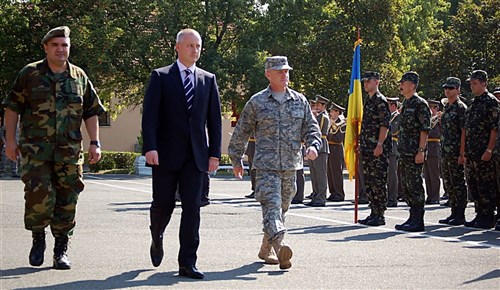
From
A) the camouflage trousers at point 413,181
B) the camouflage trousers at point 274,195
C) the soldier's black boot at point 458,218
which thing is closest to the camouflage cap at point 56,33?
the camouflage trousers at point 274,195

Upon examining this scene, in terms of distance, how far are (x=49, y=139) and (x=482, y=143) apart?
716 centimetres

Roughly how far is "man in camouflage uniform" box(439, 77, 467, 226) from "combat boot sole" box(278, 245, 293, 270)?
19.0ft

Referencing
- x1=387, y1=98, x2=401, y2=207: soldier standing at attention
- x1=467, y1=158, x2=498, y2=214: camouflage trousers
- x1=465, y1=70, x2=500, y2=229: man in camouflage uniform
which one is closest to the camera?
x1=465, y1=70, x2=500, y2=229: man in camouflage uniform

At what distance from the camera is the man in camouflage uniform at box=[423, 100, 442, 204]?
19.8m

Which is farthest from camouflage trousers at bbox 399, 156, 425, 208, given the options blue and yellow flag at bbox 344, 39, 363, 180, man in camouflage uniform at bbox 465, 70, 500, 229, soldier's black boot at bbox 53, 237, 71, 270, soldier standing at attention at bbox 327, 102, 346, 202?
soldier standing at attention at bbox 327, 102, 346, 202

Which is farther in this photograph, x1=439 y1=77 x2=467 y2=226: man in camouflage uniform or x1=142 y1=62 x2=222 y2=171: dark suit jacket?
x1=439 y1=77 x2=467 y2=226: man in camouflage uniform

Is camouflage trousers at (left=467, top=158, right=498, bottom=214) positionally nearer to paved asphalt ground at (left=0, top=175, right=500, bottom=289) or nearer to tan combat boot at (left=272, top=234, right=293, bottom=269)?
paved asphalt ground at (left=0, top=175, right=500, bottom=289)

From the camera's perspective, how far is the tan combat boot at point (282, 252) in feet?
29.3

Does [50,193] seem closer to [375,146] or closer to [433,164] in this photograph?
[375,146]

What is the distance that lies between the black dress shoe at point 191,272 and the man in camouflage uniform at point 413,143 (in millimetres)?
5378

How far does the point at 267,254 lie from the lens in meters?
9.73

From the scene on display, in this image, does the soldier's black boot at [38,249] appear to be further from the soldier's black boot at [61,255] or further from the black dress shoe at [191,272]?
the black dress shoe at [191,272]

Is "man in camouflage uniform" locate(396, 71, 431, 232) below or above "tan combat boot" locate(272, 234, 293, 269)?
above

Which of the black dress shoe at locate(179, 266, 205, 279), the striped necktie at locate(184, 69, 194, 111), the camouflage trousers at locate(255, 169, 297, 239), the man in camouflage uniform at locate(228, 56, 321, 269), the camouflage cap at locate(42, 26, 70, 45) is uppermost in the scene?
the camouflage cap at locate(42, 26, 70, 45)
